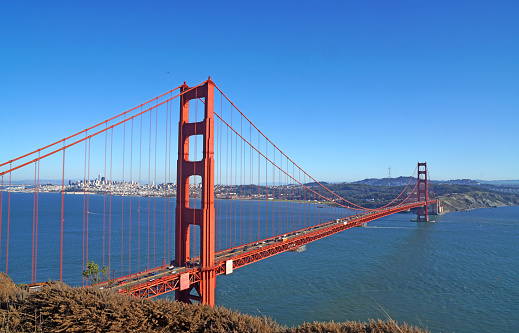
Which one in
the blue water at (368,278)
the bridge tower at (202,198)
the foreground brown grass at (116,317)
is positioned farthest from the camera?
the blue water at (368,278)

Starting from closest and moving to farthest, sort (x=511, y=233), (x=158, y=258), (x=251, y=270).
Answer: (x=251, y=270)
(x=158, y=258)
(x=511, y=233)

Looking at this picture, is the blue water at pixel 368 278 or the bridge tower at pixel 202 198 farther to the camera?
the blue water at pixel 368 278

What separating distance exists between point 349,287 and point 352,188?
432 feet

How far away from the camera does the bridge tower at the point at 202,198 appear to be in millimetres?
15539

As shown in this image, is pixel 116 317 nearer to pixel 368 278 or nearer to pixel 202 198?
pixel 202 198

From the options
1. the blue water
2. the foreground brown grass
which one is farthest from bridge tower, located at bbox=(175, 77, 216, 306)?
the foreground brown grass

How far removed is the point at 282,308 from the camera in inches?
762

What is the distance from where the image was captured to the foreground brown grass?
21.7ft

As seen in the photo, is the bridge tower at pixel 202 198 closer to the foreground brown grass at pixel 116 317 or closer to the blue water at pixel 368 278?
the blue water at pixel 368 278

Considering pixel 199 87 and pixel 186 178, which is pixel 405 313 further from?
pixel 199 87

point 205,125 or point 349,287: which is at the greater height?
point 205,125

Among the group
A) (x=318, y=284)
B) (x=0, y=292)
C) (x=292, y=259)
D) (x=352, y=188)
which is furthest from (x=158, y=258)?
(x=352, y=188)

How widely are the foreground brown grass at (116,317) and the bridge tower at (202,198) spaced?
7.60 metres

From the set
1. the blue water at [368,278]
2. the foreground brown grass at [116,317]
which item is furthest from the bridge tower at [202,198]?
the foreground brown grass at [116,317]
